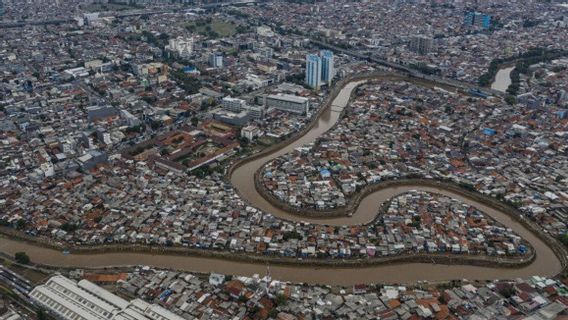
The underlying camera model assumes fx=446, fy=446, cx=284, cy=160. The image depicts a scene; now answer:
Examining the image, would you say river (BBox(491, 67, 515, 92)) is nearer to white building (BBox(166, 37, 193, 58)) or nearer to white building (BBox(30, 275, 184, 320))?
white building (BBox(166, 37, 193, 58))

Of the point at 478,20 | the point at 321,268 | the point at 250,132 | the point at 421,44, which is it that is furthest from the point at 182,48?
the point at 478,20

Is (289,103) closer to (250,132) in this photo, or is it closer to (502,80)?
(250,132)

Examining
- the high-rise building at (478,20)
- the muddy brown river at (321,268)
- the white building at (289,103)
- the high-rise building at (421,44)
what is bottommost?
the muddy brown river at (321,268)

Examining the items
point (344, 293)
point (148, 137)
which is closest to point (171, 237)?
point (344, 293)

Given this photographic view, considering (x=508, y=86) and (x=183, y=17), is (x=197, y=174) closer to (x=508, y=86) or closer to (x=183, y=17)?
(x=508, y=86)

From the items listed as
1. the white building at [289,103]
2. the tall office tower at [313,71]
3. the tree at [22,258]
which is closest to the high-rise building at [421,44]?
the tall office tower at [313,71]

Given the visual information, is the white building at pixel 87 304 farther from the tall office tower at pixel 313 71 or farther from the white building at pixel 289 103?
the tall office tower at pixel 313 71

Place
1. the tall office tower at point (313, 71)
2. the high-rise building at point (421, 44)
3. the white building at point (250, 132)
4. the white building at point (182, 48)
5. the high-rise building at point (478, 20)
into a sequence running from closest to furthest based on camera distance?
the white building at point (250, 132), the tall office tower at point (313, 71), the white building at point (182, 48), the high-rise building at point (421, 44), the high-rise building at point (478, 20)

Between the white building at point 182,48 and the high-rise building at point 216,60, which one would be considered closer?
the high-rise building at point 216,60
